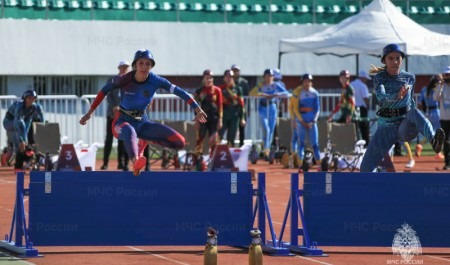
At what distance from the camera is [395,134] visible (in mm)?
14375

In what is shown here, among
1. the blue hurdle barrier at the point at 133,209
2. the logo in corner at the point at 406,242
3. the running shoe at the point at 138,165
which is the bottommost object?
the logo in corner at the point at 406,242

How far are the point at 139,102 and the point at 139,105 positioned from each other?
0.15ft

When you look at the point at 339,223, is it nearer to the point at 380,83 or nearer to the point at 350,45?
the point at 380,83

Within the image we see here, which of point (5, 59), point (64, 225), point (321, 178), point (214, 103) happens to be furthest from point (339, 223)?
point (5, 59)

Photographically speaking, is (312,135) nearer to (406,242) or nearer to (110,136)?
(110,136)

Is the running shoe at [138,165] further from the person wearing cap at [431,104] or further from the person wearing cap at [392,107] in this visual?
the person wearing cap at [431,104]

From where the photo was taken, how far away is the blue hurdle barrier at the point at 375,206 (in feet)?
45.4

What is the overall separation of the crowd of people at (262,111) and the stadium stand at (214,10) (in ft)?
21.1

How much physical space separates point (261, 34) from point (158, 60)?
3132 mm

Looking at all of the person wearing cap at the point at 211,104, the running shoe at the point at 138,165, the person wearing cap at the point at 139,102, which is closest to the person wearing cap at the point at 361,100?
the person wearing cap at the point at 211,104

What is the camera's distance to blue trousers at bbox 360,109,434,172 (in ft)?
46.1

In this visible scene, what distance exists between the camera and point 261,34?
37219 millimetres

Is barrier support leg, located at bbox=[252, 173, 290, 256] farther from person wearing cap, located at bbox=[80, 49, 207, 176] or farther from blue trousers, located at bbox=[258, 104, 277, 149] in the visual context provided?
blue trousers, located at bbox=[258, 104, 277, 149]

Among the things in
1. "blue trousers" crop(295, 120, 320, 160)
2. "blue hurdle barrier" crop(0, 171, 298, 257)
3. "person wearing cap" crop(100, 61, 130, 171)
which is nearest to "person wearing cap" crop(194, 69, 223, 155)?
"person wearing cap" crop(100, 61, 130, 171)
